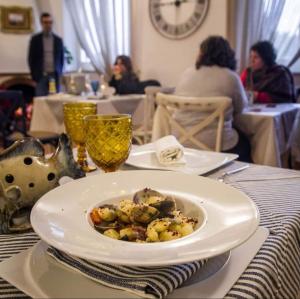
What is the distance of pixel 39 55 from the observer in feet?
16.9

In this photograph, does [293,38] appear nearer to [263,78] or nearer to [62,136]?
[263,78]

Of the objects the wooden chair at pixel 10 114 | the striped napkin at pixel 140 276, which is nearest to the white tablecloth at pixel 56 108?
the wooden chair at pixel 10 114

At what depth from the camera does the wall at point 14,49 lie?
18.3 ft

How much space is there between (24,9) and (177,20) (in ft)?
8.77

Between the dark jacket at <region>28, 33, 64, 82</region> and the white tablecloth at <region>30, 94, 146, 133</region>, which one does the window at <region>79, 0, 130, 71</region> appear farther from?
the white tablecloth at <region>30, 94, 146, 133</region>

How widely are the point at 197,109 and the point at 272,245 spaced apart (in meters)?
1.50

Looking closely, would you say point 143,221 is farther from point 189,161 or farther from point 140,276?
point 189,161

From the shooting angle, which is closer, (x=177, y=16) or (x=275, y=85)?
(x=275, y=85)

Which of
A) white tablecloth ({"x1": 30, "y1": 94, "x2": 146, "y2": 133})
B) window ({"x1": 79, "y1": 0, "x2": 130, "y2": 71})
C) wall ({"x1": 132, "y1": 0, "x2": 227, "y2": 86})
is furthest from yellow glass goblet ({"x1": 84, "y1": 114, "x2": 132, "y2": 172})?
window ({"x1": 79, "y1": 0, "x2": 130, "y2": 71})

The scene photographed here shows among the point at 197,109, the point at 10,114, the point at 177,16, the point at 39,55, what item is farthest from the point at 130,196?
the point at 39,55

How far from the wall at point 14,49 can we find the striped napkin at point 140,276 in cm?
584

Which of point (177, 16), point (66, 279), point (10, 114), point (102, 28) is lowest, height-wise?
point (10, 114)

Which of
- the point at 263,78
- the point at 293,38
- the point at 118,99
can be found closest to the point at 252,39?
the point at 293,38

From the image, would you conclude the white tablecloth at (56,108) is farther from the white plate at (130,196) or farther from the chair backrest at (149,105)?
the white plate at (130,196)
